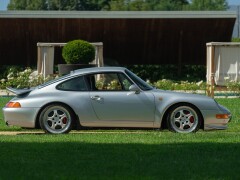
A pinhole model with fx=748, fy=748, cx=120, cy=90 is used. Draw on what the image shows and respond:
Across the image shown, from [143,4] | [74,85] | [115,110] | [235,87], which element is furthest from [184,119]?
[143,4]

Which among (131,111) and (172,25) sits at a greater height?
(172,25)

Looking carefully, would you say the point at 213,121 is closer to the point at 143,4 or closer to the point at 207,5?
the point at 143,4

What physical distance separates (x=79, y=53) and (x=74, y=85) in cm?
1617

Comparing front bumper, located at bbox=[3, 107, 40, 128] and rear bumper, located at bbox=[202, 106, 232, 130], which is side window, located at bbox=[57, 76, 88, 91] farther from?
rear bumper, located at bbox=[202, 106, 232, 130]

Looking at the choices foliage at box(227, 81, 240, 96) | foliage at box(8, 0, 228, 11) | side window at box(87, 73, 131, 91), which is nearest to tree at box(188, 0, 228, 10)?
foliage at box(8, 0, 228, 11)

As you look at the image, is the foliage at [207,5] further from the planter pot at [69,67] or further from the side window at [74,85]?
the side window at [74,85]

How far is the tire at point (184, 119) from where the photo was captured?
13086mm
